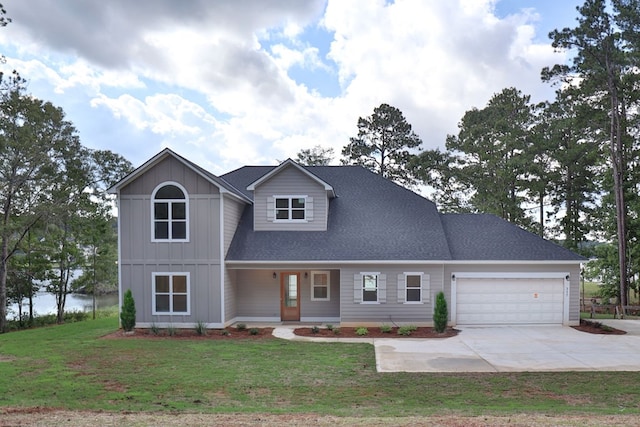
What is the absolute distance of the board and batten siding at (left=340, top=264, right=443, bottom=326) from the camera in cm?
1714

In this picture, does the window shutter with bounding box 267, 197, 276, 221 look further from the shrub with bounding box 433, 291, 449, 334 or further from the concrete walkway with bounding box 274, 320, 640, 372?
the shrub with bounding box 433, 291, 449, 334

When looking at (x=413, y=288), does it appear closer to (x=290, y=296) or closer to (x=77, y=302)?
(x=290, y=296)

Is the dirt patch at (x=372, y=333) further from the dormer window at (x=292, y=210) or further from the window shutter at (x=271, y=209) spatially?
the window shutter at (x=271, y=209)

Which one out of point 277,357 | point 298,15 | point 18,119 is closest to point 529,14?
point 298,15

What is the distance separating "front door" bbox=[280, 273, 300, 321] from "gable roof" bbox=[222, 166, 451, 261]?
144cm

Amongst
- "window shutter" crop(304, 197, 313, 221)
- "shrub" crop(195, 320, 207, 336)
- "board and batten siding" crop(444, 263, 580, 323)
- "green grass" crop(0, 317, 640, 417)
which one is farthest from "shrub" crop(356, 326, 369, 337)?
"shrub" crop(195, 320, 207, 336)

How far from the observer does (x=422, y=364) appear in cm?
1130

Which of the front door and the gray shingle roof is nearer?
the gray shingle roof

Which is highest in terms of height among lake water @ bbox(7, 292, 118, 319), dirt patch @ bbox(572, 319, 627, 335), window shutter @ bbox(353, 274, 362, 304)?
window shutter @ bbox(353, 274, 362, 304)

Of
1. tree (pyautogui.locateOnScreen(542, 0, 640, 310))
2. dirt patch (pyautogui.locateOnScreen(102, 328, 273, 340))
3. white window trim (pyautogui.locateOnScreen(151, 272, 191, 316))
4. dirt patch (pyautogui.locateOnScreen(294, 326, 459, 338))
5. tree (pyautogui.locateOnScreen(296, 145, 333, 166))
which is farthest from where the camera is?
tree (pyautogui.locateOnScreen(296, 145, 333, 166))

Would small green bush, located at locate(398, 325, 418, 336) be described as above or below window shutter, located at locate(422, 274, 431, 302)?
below

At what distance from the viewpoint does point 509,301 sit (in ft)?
57.3

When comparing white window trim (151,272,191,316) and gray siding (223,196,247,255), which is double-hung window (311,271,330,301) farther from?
white window trim (151,272,191,316)

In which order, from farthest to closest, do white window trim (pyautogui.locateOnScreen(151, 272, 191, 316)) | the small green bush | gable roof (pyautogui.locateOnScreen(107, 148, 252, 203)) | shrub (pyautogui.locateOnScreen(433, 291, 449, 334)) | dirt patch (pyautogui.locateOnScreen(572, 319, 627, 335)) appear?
white window trim (pyautogui.locateOnScreen(151, 272, 191, 316)) → gable roof (pyautogui.locateOnScreen(107, 148, 252, 203)) → dirt patch (pyautogui.locateOnScreen(572, 319, 627, 335)) → shrub (pyautogui.locateOnScreen(433, 291, 449, 334)) → the small green bush
